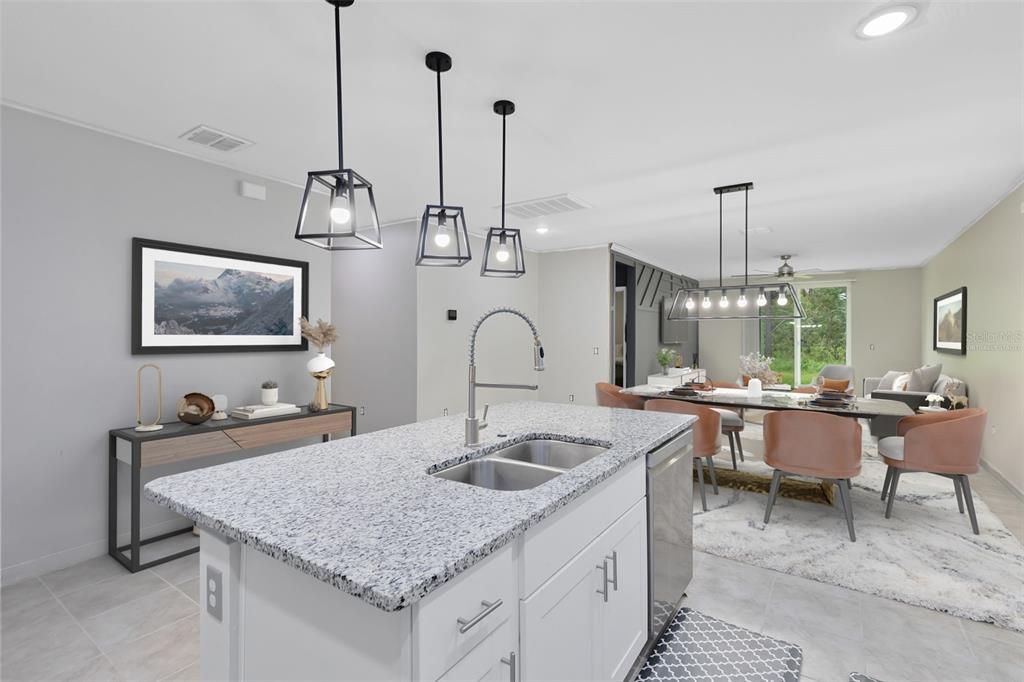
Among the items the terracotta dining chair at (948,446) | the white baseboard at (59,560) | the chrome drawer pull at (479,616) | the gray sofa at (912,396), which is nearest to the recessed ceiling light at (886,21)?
the chrome drawer pull at (479,616)

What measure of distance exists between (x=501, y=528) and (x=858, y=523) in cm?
348

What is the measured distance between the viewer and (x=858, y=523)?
343 centimetres

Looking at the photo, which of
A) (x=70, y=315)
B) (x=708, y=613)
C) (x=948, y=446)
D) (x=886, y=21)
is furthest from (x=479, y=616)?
(x=948, y=446)

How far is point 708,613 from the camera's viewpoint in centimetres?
237

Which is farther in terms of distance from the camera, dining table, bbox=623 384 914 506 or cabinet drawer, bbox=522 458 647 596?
dining table, bbox=623 384 914 506

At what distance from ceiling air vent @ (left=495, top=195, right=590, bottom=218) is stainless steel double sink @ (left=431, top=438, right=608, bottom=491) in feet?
8.92

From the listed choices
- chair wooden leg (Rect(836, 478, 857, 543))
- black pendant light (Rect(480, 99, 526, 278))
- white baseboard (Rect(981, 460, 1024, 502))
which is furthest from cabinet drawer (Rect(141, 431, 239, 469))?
white baseboard (Rect(981, 460, 1024, 502))

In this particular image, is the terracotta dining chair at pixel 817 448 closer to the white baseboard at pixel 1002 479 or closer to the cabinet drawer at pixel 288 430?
the white baseboard at pixel 1002 479

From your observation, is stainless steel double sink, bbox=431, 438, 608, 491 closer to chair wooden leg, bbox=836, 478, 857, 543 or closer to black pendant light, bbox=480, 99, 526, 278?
black pendant light, bbox=480, 99, 526, 278

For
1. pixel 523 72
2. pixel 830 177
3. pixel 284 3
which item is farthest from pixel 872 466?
pixel 284 3

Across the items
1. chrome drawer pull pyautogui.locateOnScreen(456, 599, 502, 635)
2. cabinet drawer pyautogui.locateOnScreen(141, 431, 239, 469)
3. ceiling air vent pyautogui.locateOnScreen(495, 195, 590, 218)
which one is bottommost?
cabinet drawer pyautogui.locateOnScreen(141, 431, 239, 469)

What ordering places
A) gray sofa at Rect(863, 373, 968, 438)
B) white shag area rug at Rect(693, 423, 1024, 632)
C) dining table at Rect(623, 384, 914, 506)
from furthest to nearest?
gray sofa at Rect(863, 373, 968, 438), dining table at Rect(623, 384, 914, 506), white shag area rug at Rect(693, 423, 1024, 632)

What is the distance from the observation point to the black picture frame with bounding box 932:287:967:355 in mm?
5336

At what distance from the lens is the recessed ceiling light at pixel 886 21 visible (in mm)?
1826
